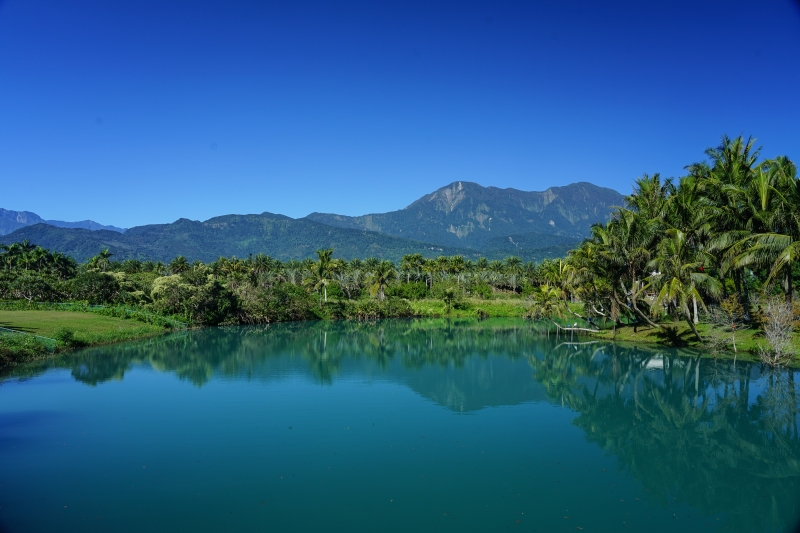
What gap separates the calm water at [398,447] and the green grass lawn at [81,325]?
24.0ft

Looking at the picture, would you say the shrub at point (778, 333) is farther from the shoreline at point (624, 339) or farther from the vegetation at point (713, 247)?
the shoreline at point (624, 339)

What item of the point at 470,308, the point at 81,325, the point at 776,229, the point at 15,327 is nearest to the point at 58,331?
the point at 15,327

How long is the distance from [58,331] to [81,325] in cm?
513

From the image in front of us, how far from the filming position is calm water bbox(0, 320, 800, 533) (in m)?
10.6

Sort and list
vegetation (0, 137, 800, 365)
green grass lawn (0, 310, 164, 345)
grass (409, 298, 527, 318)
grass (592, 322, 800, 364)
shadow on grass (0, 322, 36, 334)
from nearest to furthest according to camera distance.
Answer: vegetation (0, 137, 800, 365) → grass (592, 322, 800, 364) → shadow on grass (0, 322, 36, 334) → green grass lawn (0, 310, 164, 345) → grass (409, 298, 527, 318)

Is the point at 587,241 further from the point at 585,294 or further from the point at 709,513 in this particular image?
the point at 709,513

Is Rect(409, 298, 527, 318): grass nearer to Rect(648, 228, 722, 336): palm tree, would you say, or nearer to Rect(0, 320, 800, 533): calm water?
Rect(648, 228, 722, 336): palm tree

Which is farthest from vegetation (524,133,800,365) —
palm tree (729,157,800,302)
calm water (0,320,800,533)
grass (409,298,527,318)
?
grass (409,298,527,318)

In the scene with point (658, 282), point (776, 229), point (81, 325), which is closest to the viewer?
point (776, 229)

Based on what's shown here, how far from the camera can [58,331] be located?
3278 centimetres

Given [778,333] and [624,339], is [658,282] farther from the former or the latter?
[778,333]

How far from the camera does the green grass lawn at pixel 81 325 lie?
111 ft

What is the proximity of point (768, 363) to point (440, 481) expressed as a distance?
Answer: 2059 cm

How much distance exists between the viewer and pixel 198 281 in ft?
163
